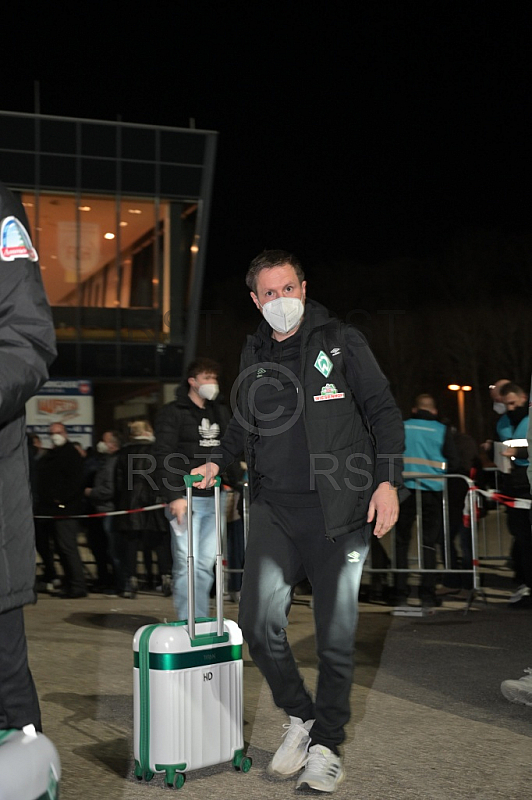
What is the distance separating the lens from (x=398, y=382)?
50.1m

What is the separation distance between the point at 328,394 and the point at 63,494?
26.8 feet

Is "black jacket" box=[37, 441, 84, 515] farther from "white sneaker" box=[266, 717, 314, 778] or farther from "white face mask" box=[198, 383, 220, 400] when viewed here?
"white sneaker" box=[266, 717, 314, 778]

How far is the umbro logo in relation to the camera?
4395mm

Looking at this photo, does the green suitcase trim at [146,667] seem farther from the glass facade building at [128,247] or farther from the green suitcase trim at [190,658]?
the glass facade building at [128,247]

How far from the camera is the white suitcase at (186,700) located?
14.1 feet

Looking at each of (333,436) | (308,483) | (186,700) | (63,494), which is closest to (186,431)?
(308,483)

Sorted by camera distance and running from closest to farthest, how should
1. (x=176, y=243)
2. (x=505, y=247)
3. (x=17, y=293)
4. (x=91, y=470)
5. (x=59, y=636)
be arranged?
1. (x=17, y=293)
2. (x=59, y=636)
3. (x=91, y=470)
4. (x=176, y=243)
5. (x=505, y=247)

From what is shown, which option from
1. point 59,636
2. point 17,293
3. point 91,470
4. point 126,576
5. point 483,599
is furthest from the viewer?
point 91,470

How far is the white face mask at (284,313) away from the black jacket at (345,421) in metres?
0.06

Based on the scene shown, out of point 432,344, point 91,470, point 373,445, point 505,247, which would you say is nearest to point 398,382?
point 432,344

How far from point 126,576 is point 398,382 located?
39.0 metres

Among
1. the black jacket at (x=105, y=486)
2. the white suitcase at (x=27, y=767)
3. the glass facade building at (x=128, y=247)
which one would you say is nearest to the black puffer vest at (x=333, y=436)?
the white suitcase at (x=27, y=767)

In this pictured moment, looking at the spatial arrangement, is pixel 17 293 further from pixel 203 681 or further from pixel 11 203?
pixel 203 681

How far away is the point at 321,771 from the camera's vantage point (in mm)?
4242
